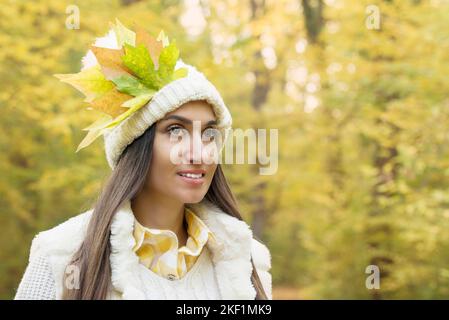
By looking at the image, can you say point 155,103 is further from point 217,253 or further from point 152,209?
point 217,253

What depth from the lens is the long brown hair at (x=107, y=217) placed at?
177cm

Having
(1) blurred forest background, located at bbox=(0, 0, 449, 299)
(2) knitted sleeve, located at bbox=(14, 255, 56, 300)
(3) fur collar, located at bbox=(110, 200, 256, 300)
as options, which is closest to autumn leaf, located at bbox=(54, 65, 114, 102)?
(3) fur collar, located at bbox=(110, 200, 256, 300)

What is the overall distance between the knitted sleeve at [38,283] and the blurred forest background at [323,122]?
2.37 meters

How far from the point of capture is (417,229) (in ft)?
17.9

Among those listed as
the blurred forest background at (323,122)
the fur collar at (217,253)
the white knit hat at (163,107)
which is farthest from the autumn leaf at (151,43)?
the blurred forest background at (323,122)

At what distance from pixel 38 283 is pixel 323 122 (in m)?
6.55

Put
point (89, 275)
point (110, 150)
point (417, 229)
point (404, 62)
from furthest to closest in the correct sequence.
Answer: point (404, 62), point (417, 229), point (110, 150), point (89, 275)

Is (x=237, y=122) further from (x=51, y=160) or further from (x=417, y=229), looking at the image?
(x=417, y=229)

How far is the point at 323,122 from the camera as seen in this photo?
8.03m

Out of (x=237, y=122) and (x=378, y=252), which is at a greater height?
(x=237, y=122)

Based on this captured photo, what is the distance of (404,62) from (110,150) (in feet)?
15.7

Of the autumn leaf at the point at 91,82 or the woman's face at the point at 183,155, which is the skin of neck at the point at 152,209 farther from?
the autumn leaf at the point at 91,82
